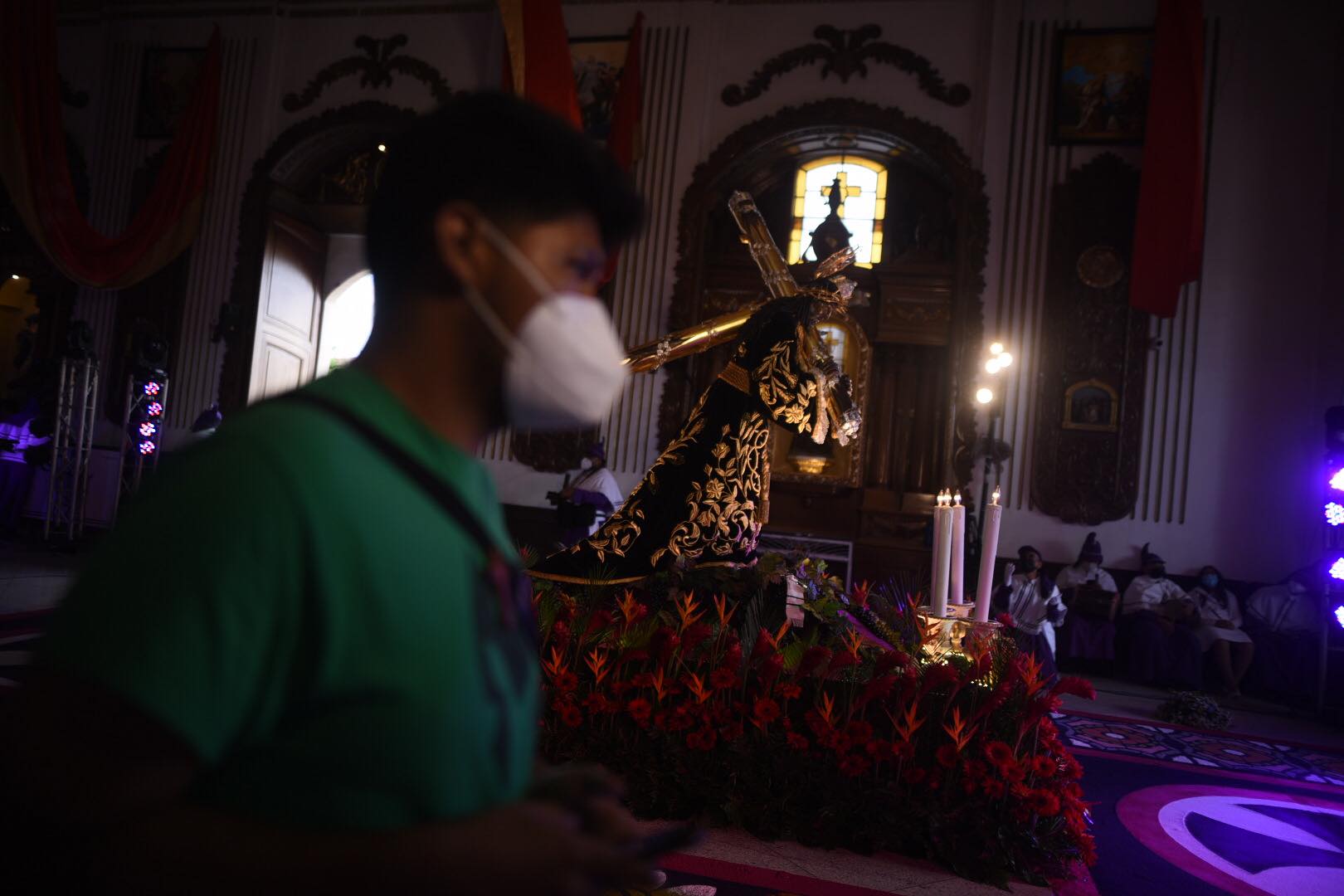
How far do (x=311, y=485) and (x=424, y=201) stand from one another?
299mm

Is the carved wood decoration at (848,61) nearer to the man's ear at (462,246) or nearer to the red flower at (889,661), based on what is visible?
the red flower at (889,661)

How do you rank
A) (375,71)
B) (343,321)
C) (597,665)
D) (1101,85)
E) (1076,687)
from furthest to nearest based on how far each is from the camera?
(343,321) < (375,71) < (1101,85) < (597,665) < (1076,687)

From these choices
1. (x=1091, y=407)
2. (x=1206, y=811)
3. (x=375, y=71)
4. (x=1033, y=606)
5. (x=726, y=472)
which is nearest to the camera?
(x=726, y=472)

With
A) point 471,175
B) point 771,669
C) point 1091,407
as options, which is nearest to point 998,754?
point 771,669

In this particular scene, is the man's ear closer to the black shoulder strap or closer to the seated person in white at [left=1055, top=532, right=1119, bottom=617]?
the black shoulder strap

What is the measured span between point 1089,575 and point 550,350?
341 inches

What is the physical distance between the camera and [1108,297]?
29.2ft

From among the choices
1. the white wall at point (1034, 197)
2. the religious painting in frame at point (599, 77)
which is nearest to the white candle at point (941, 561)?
the white wall at point (1034, 197)

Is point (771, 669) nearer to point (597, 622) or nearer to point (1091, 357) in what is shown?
point (597, 622)

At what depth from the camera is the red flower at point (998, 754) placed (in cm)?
266

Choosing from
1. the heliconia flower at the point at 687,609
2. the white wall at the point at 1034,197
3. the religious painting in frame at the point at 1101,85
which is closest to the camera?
the heliconia flower at the point at 687,609

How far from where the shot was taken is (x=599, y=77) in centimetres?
1041

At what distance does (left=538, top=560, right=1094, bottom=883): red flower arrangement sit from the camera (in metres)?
2.71

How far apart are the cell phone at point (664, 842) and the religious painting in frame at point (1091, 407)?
905cm
